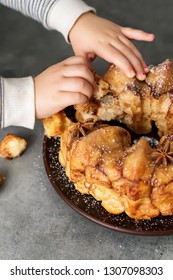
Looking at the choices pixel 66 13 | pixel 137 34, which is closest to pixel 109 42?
pixel 137 34

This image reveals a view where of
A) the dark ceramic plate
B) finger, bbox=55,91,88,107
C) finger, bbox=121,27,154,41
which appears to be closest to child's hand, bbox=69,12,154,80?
finger, bbox=121,27,154,41

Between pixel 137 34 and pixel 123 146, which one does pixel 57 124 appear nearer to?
pixel 123 146

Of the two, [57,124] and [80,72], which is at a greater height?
[80,72]

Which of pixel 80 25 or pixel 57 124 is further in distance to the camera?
pixel 80 25

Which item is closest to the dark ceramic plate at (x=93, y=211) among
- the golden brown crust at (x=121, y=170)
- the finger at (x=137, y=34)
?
the golden brown crust at (x=121, y=170)
